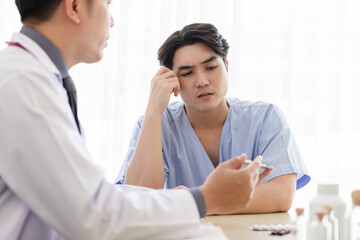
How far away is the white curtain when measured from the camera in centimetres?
288

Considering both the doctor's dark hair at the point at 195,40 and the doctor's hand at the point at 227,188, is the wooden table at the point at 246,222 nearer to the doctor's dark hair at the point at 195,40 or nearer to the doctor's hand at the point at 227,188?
the doctor's hand at the point at 227,188

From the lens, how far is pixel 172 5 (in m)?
2.92

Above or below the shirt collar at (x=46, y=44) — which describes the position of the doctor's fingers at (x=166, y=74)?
below

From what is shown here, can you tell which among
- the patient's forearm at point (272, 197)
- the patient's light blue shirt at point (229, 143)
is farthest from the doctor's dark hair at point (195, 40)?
the patient's forearm at point (272, 197)

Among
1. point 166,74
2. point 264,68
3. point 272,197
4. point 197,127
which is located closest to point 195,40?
point 166,74

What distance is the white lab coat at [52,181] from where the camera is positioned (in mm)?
836

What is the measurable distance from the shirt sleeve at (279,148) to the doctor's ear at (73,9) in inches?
35.7

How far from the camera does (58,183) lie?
0.83 m

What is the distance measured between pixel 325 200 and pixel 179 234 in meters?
0.31

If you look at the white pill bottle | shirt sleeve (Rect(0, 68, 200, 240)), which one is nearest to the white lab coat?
shirt sleeve (Rect(0, 68, 200, 240))

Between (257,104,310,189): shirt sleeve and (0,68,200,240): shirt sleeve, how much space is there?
2.92 ft

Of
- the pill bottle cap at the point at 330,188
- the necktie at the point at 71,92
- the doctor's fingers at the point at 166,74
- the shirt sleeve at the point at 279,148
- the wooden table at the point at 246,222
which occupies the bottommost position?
the wooden table at the point at 246,222

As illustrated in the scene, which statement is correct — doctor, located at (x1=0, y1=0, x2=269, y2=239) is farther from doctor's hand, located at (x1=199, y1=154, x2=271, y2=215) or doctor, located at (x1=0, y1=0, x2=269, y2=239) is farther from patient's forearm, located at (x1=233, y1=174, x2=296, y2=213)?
patient's forearm, located at (x1=233, y1=174, x2=296, y2=213)

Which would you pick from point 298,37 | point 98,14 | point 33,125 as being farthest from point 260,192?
point 298,37
